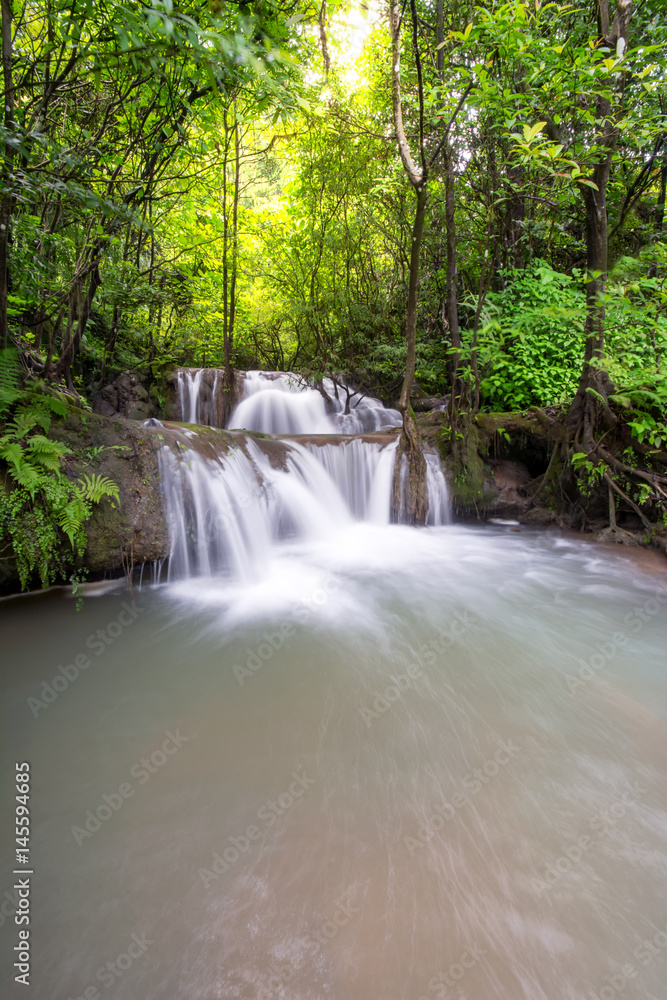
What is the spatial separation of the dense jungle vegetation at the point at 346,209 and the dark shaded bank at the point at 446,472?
12.0 inches

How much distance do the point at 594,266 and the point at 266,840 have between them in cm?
669

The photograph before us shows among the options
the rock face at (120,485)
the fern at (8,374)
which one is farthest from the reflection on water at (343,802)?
the fern at (8,374)

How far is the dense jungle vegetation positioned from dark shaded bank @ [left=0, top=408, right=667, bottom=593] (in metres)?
0.30

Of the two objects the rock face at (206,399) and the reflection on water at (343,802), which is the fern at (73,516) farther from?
the rock face at (206,399)

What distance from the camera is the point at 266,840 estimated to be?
177 centimetres

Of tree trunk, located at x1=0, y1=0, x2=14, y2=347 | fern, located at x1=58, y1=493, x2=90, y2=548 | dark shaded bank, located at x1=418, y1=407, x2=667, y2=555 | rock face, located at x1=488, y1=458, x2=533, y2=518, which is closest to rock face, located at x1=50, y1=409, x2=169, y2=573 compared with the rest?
fern, located at x1=58, y1=493, x2=90, y2=548

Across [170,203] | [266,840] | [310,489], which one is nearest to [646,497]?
[310,489]

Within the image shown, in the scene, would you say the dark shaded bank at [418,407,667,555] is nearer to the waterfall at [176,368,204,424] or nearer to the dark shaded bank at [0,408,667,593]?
the dark shaded bank at [0,408,667,593]

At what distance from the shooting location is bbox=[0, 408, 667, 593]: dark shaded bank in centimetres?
429

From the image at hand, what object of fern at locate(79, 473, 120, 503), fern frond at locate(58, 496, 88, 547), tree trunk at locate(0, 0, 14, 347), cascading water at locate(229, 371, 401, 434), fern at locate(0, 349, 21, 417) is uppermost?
tree trunk at locate(0, 0, 14, 347)

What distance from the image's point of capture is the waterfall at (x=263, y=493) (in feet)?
16.0

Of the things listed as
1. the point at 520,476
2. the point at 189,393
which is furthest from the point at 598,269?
the point at 189,393

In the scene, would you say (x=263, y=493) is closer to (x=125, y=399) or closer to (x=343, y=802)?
(x=343, y=802)

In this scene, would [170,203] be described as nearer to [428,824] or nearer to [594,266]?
[594,266]
